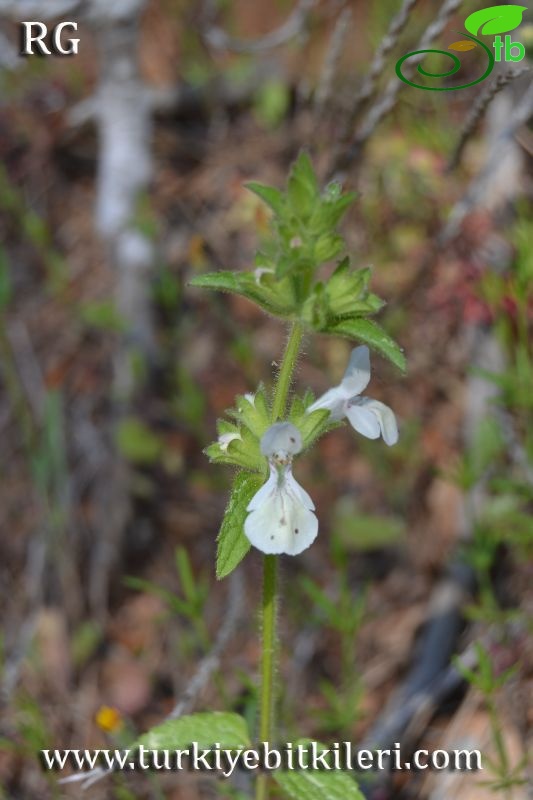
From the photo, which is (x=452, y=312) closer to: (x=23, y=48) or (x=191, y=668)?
(x=191, y=668)

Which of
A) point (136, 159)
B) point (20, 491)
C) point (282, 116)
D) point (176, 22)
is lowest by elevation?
point (20, 491)

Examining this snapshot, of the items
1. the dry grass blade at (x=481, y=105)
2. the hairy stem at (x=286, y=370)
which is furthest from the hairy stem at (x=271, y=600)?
the dry grass blade at (x=481, y=105)

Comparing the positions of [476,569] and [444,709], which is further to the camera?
[476,569]

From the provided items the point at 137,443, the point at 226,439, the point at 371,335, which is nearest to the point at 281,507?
the point at 226,439

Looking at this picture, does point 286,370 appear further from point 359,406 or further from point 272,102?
point 272,102

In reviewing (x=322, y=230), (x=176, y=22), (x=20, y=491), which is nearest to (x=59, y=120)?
(x=176, y=22)

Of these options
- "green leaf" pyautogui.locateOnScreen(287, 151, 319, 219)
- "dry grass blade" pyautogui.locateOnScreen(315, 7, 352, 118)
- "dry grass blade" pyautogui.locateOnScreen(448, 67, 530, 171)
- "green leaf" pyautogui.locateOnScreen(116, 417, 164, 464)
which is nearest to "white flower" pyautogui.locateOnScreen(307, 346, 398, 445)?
"green leaf" pyautogui.locateOnScreen(287, 151, 319, 219)

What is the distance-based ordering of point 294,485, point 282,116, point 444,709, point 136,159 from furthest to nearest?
point 282,116 → point 136,159 → point 444,709 → point 294,485
